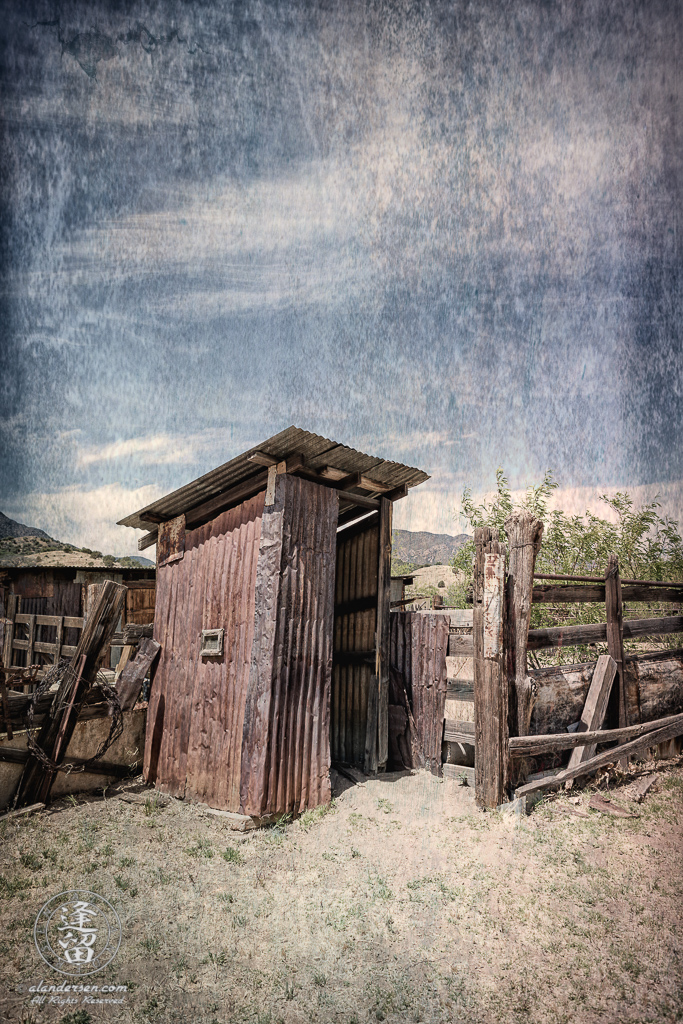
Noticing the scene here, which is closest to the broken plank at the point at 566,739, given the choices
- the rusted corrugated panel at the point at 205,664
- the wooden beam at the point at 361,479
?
the rusted corrugated panel at the point at 205,664

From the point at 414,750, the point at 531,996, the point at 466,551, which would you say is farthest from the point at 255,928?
the point at 466,551

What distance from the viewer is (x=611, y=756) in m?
6.56

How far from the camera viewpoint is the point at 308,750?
249 inches

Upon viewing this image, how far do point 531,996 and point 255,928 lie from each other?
1903 millimetres

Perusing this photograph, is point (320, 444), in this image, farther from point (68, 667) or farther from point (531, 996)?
point (531, 996)

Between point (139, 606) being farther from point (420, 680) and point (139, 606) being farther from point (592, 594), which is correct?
point (592, 594)

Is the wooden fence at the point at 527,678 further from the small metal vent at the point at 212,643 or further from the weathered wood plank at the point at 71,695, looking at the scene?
the weathered wood plank at the point at 71,695

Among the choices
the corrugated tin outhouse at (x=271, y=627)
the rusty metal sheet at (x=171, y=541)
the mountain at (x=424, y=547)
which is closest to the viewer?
the corrugated tin outhouse at (x=271, y=627)

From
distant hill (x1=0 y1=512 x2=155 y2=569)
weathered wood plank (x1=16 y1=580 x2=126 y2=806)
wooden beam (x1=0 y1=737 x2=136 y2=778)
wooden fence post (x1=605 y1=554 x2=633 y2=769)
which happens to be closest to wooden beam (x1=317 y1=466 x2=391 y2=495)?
weathered wood plank (x1=16 y1=580 x2=126 y2=806)

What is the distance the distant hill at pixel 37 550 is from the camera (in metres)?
22.9

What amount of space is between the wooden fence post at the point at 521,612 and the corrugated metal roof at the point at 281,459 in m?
1.74

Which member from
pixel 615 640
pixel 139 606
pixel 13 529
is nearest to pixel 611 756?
pixel 615 640

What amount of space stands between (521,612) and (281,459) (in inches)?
125
